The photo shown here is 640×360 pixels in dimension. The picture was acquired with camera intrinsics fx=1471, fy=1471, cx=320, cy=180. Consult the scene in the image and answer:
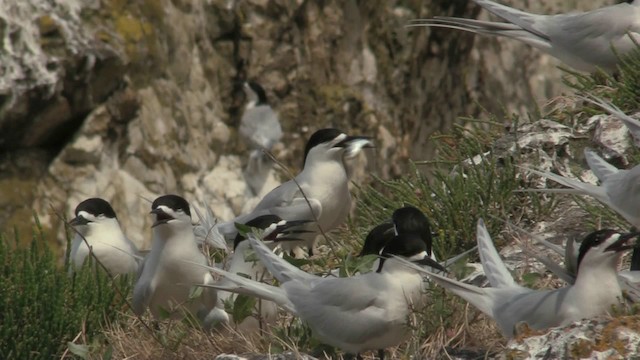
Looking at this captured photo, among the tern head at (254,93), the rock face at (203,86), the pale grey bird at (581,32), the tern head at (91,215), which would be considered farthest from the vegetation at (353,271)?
the tern head at (254,93)

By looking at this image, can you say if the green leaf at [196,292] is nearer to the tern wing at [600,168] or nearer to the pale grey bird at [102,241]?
the pale grey bird at [102,241]

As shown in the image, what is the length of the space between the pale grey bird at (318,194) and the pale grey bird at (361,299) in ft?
→ 6.52

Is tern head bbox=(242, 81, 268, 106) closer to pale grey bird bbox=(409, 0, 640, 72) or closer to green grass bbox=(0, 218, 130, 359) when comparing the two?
pale grey bird bbox=(409, 0, 640, 72)

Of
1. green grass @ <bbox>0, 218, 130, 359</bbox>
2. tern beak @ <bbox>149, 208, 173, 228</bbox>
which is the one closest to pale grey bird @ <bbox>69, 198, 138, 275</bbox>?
green grass @ <bbox>0, 218, 130, 359</bbox>

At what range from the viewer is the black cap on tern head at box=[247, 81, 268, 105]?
10.1 metres

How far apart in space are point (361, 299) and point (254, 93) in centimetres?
553

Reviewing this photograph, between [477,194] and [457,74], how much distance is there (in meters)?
5.21

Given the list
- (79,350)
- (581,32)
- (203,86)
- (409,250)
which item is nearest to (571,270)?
(409,250)

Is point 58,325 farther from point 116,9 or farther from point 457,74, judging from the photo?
point 457,74

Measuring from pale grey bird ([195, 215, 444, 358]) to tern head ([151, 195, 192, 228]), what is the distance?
3.57 ft

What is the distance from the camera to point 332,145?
7637mm

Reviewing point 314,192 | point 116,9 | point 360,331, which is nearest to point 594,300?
point 360,331

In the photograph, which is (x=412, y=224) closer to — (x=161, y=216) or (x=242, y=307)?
(x=242, y=307)

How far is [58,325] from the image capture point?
5.85 meters
